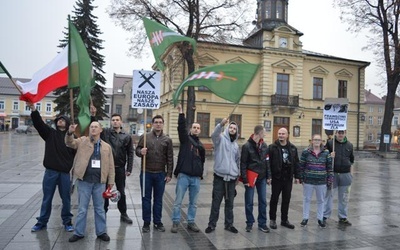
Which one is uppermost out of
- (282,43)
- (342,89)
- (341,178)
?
(282,43)

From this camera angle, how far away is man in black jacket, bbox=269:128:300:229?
22.6ft

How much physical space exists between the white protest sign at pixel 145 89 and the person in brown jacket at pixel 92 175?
146cm

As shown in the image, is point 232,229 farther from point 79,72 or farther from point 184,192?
point 79,72

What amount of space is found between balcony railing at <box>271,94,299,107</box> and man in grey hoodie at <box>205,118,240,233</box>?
28.6 m

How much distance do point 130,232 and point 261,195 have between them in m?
A: 2.59

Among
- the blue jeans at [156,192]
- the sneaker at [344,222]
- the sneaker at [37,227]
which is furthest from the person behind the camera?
the sneaker at [344,222]

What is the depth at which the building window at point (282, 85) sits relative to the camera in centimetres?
3547

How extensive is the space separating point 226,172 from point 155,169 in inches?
52.9

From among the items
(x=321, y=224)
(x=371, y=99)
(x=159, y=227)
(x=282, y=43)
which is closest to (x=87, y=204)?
(x=159, y=227)

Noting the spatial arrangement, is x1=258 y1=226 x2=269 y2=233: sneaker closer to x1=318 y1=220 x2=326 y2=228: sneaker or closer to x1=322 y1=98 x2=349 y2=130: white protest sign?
x1=318 y1=220 x2=326 y2=228: sneaker

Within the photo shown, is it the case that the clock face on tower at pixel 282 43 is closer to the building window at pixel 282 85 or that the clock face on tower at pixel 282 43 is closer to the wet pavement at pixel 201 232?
the building window at pixel 282 85

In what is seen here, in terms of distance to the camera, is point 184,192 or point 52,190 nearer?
point 52,190

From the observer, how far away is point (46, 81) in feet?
21.2

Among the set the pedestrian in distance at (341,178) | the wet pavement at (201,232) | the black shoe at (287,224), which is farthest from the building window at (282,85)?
the black shoe at (287,224)
